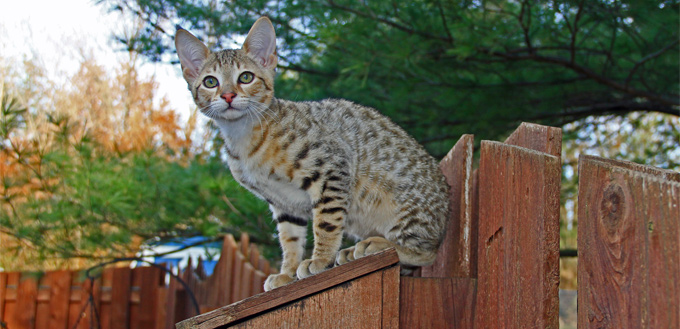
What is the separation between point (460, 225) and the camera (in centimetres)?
195

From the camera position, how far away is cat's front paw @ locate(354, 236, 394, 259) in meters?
2.18

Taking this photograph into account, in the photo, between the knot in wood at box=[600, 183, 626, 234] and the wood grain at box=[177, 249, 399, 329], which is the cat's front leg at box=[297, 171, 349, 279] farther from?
the knot in wood at box=[600, 183, 626, 234]

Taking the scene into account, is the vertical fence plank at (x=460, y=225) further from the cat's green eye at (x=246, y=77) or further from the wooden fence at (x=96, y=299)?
the wooden fence at (x=96, y=299)

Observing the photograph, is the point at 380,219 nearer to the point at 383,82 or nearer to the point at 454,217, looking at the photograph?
the point at 454,217

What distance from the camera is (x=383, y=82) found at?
472 cm

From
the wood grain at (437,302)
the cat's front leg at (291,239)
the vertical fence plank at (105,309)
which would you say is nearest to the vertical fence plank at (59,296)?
the vertical fence plank at (105,309)

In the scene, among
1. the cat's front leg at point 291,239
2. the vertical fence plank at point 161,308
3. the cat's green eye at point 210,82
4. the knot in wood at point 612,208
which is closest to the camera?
the knot in wood at point 612,208

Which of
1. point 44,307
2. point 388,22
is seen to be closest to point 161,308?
point 44,307

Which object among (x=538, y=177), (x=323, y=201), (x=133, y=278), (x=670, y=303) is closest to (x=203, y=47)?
(x=323, y=201)

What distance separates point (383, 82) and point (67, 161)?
2.41 m

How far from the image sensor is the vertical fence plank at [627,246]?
2.85 ft

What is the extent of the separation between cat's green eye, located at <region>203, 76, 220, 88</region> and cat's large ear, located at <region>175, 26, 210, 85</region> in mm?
127

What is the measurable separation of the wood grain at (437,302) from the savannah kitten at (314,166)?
42cm

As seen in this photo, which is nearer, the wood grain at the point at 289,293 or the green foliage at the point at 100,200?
the wood grain at the point at 289,293
